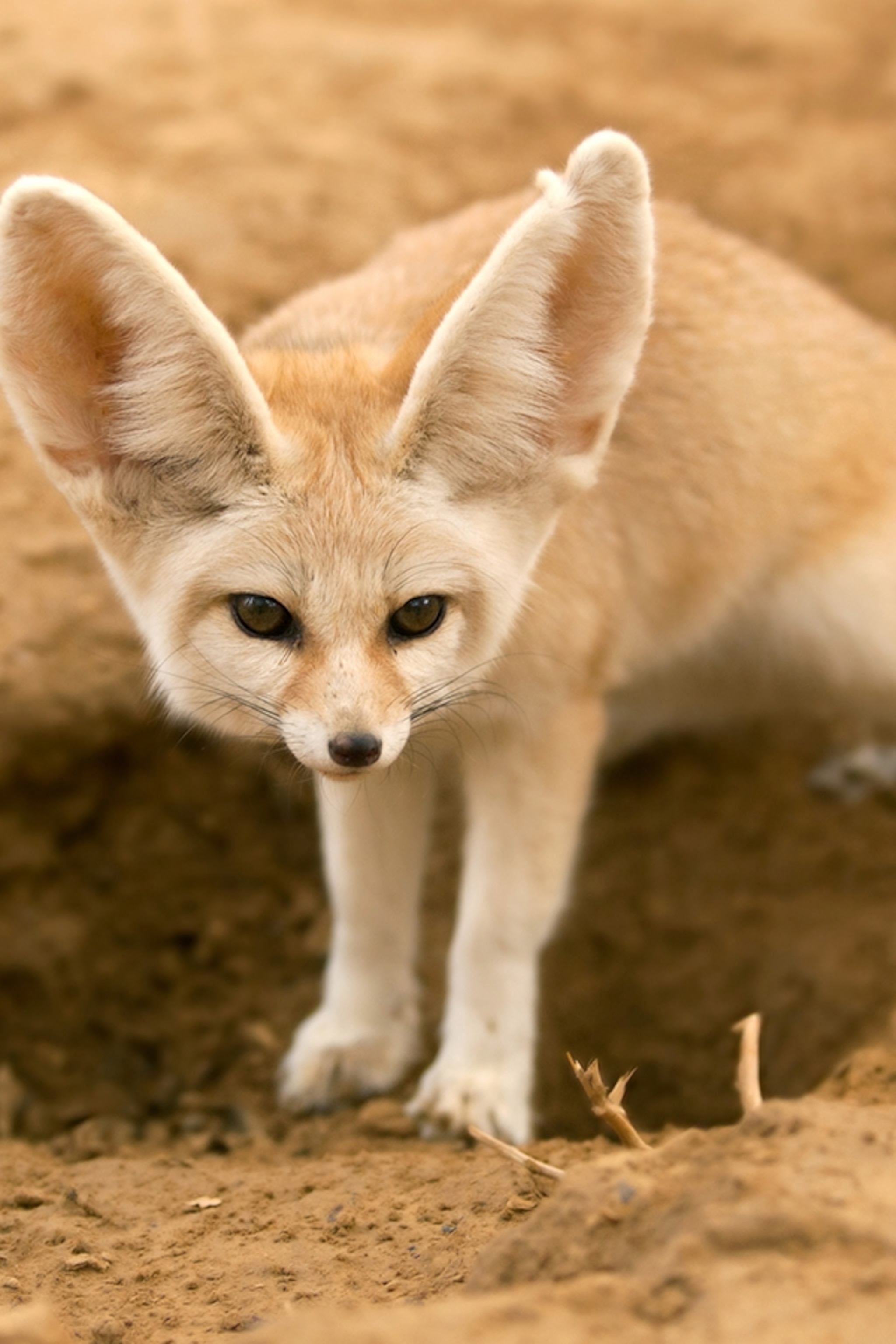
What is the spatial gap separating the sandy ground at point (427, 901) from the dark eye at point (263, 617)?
3.89 feet

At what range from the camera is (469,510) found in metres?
3.10

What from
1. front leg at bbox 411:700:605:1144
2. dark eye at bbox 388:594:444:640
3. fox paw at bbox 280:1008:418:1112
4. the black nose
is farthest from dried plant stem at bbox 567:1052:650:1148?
fox paw at bbox 280:1008:418:1112

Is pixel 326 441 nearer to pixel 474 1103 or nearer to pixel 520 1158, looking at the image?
pixel 520 1158

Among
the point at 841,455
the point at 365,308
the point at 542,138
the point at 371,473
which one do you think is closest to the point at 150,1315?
the point at 371,473

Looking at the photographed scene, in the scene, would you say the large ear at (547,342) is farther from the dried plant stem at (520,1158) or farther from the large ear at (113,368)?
the dried plant stem at (520,1158)

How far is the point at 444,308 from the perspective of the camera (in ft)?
9.89

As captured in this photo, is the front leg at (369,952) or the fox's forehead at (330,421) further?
the front leg at (369,952)

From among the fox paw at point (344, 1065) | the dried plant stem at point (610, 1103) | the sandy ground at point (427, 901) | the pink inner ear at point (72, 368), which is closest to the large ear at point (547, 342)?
A: the pink inner ear at point (72, 368)

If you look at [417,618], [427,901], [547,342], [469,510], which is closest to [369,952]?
[427,901]

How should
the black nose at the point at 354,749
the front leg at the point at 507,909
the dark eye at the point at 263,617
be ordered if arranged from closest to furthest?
the black nose at the point at 354,749 → the dark eye at the point at 263,617 → the front leg at the point at 507,909

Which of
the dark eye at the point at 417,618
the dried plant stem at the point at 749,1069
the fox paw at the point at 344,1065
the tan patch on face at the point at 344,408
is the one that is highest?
the tan patch on face at the point at 344,408

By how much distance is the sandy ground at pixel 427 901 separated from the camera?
2.34 meters

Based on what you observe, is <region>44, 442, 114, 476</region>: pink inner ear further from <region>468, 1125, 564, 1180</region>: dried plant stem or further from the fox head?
<region>468, 1125, 564, 1180</region>: dried plant stem

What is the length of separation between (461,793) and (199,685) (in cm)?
119
